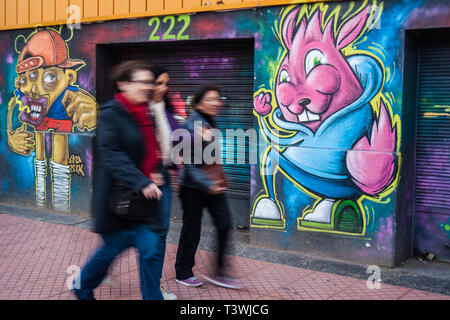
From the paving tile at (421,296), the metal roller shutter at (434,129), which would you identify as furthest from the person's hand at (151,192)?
the metal roller shutter at (434,129)

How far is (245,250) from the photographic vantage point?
6082 mm

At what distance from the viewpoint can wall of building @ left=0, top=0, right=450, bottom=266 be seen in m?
5.44

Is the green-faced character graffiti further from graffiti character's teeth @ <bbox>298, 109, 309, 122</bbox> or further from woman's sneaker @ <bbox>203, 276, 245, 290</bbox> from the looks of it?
woman's sneaker @ <bbox>203, 276, 245, 290</bbox>

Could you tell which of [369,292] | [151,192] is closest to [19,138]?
[151,192]

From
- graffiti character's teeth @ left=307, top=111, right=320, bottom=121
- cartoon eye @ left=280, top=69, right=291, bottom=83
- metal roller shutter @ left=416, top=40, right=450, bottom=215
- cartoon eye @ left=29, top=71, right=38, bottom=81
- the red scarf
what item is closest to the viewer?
the red scarf

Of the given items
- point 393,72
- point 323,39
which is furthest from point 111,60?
point 393,72

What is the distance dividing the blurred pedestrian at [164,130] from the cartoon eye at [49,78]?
3910 millimetres

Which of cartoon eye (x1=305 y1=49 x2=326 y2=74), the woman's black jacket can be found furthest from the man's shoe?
cartoon eye (x1=305 y1=49 x2=326 y2=74)

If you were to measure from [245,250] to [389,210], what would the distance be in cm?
163

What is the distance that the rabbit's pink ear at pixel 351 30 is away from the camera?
5.52 m

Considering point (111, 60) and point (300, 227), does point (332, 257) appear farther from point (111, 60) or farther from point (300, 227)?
point (111, 60)

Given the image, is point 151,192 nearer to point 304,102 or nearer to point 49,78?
point 304,102

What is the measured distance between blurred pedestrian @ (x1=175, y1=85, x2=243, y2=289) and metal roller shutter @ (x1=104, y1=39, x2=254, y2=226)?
211 cm

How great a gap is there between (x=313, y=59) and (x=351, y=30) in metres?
0.50
